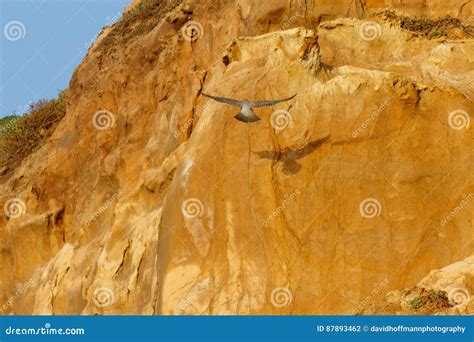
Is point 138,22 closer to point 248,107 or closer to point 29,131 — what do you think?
point 29,131

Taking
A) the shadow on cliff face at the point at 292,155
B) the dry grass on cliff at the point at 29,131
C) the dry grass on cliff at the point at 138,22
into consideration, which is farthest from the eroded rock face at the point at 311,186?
the dry grass on cliff at the point at 29,131

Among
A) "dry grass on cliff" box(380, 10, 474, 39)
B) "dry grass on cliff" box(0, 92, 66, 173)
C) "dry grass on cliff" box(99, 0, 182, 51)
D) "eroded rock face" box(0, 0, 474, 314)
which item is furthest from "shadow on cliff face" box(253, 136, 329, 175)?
"dry grass on cliff" box(0, 92, 66, 173)

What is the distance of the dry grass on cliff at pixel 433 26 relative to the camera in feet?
69.4

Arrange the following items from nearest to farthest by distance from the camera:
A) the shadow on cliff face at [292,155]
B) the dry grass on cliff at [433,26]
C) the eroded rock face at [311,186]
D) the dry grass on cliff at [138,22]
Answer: the eroded rock face at [311,186] → the shadow on cliff face at [292,155] → the dry grass on cliff at [433,26] → the dry grass on cliff at [138,22]

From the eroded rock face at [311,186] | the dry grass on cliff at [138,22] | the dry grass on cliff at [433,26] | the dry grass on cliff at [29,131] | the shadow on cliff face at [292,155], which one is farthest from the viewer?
the dry grass on cliff at [29,131]

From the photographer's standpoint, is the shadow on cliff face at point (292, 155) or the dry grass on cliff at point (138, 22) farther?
the dry grass on cliff at point (138, 22)

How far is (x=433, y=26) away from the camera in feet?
70.9

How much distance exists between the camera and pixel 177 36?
25641 millimetres

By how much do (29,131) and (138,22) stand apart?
515 cm

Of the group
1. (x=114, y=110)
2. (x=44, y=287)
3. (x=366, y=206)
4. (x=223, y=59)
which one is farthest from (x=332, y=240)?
(x=114, y=110)

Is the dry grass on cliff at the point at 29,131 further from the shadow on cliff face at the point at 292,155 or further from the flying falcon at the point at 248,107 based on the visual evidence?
the flying falcon at the point at 248,107

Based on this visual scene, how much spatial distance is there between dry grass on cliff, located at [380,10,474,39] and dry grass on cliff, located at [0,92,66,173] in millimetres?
14401

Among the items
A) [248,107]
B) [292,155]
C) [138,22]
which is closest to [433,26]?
[292,155]

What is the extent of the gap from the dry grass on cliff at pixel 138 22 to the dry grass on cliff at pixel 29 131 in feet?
10.6
